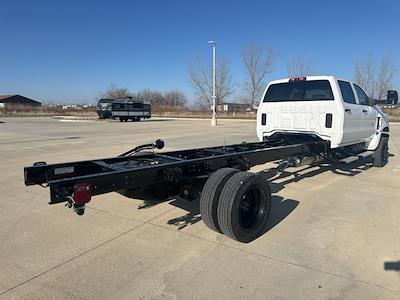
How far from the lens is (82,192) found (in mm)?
3094

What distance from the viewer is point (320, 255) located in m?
3.74

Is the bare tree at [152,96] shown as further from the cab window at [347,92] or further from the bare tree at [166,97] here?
the cab window at [347,92]

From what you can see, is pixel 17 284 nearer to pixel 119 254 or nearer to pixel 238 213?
pixel 119 254

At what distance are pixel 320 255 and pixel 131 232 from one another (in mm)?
2298

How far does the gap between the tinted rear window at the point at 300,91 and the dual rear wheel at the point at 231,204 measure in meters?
3.82

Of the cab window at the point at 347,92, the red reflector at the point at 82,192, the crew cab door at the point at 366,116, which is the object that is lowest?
the red reflector at the point at 82,192

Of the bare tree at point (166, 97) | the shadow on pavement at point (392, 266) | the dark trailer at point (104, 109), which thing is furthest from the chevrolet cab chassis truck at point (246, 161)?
the bare tree at point (166, 97)

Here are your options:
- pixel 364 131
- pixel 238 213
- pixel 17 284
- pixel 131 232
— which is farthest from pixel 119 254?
pixel 364 131

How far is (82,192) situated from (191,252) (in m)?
1.42

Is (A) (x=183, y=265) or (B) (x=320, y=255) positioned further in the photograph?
(B) (x=320, y=255)

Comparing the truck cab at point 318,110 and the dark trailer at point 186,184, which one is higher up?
the truck cab at point 318,110

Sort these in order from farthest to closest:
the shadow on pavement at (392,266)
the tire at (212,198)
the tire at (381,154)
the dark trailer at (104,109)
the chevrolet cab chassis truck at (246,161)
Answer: the dark trailer at (104,109) → the tire at (381,154) → the tire at (212,198) → the chevrolet cab chassis truck at (246,161) → the shadow on pavement at (392,266)

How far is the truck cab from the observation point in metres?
6.96

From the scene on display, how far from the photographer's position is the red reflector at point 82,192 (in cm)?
307
